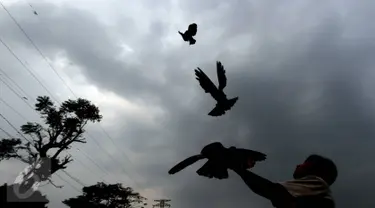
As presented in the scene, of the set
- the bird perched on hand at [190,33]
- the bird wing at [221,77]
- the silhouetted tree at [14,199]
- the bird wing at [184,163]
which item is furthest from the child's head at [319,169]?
the silhouetted tree at [14,199]

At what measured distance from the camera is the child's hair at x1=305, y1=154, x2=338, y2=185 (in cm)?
223

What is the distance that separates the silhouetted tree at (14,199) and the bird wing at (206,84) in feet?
89.3

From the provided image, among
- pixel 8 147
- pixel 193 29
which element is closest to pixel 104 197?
pixel 8 147

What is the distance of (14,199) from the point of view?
2720 centimetres

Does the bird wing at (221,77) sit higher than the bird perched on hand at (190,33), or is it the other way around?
the bird perched on hand at (190,33)

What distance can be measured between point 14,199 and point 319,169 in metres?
29.8

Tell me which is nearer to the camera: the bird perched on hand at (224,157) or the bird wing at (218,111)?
the bird perched on hand at (224,157)

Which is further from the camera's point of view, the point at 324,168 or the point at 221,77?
the point at 221,77

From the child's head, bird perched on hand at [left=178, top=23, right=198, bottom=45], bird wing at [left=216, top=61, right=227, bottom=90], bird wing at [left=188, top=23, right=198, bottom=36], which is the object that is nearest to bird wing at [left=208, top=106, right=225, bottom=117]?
bird wing at [left=216, top=61, right=227, bottom=90]

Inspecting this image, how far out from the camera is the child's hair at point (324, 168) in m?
2.23

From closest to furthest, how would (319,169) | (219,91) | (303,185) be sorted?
1. (303,185)
2. (319,169)
3. (219,91)

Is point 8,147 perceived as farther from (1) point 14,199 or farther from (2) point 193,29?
(2) point 193,29

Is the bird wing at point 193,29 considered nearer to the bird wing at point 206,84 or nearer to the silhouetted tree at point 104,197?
the bird wing at point 206,84

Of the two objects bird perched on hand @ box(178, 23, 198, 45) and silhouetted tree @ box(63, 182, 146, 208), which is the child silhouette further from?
silhouetted tree @ box(63, 182, 146, 208)
